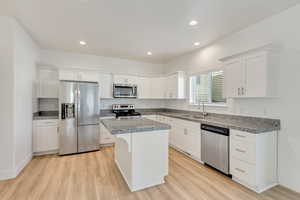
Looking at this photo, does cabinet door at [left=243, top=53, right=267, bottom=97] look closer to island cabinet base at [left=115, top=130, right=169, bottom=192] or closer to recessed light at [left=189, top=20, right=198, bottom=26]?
recessed light at [left=189, top=20, right=198, bottom=26]

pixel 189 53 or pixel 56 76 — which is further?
pixel 189 53

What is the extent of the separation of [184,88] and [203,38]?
5.35 ft

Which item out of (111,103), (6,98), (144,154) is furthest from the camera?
(111,103)

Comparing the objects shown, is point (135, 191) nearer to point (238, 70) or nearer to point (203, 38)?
point (238, 70)

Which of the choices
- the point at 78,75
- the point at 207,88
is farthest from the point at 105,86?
the point at 207,88

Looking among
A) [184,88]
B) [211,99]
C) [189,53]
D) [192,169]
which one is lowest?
[192,169]

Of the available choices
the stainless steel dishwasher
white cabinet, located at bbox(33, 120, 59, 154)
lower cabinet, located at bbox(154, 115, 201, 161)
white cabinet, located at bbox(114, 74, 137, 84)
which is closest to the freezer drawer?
white cabinet, located at bbox(33, 120, 59, 154)

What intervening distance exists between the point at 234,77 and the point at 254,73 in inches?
13.7

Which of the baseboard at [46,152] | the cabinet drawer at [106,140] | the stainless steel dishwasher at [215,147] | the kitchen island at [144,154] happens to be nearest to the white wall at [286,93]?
the stainless steel dishwasher at [215,147]

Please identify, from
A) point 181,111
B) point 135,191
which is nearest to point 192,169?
point 135,191

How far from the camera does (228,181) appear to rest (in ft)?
8.04

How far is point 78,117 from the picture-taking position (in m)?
3.70

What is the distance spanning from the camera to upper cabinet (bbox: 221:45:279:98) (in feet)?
7.56

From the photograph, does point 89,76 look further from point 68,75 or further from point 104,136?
point 104,136
